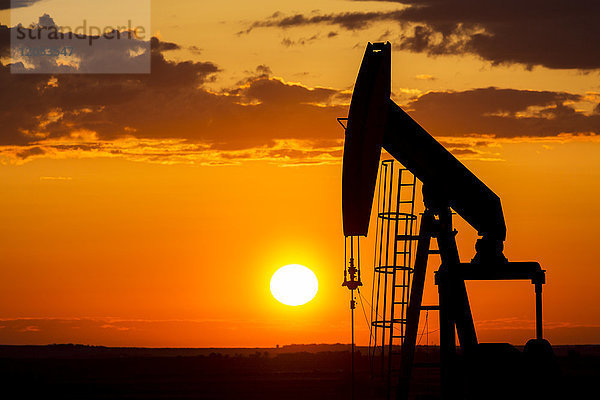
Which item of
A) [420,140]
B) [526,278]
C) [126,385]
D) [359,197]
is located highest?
[420,140]

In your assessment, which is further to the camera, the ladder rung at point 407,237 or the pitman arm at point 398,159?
the ladder rung at point 407,237

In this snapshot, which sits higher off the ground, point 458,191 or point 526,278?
point 458,191

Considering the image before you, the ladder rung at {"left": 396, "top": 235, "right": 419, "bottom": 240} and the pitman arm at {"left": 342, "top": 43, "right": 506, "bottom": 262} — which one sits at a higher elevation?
the pitman arm at {"left": 342, "top": 43, "right": 506, "bottom": 262}

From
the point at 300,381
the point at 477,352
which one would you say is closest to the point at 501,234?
the point at 477,352

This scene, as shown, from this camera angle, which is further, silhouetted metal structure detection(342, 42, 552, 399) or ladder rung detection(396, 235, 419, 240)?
ladder rung detection(396, 235, 419, 240)

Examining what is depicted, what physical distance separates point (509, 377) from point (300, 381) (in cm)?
4360

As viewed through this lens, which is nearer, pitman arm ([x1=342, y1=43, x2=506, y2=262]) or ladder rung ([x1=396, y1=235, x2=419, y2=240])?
pitman arm ([x1=342, y1=43, x2=506, y2=262])

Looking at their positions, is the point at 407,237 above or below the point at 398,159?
below

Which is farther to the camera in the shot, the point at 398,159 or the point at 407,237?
the point at 407,237

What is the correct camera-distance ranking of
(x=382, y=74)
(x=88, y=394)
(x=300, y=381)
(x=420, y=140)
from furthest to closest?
(x=300, y=381), (x=88, y=394), (x=420, y=140), (x=382, y=74)

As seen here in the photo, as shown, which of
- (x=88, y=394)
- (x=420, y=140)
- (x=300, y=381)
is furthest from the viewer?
(x=300, y=381)

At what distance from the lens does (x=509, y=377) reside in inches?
679

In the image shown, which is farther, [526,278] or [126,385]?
[126,385]

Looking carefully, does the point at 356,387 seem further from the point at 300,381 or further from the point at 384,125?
the point at 384,125
